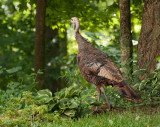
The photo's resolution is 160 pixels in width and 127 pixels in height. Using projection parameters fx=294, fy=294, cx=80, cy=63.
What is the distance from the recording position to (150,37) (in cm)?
742

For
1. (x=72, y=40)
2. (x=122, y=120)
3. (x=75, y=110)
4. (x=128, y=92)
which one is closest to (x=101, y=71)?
(x=128, y=92)

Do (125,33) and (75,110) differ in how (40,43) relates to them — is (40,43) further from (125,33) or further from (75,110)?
(75,110)

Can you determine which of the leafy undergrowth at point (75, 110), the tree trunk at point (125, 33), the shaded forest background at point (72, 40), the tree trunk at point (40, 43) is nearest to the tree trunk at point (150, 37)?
the shaded forest background at point (72, 40)

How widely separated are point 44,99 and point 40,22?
14.5 ft

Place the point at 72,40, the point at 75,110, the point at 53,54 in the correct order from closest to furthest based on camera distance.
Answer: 1. the point at 75,110
2. the point at 53,54
3. the point at 72,40

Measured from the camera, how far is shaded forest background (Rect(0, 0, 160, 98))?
746 cm

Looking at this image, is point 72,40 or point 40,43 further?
point 72,40

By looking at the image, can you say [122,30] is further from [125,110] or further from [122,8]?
[125,110]

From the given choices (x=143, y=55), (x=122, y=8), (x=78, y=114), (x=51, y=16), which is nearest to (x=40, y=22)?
(x=51, y=16)

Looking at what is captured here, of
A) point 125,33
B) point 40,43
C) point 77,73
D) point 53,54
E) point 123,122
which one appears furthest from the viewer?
point 53,54

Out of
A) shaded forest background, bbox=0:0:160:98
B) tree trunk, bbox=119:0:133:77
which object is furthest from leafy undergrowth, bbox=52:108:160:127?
tree trunk, bbox=119:0:133:77

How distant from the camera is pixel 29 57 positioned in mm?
15094

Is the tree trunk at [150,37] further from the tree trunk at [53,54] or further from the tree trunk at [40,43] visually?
the tree trunk at [53,54]

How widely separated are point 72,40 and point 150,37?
42.7 ft
